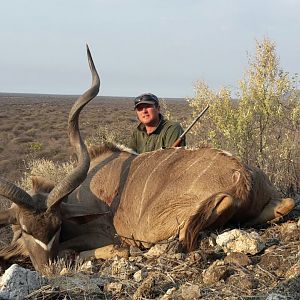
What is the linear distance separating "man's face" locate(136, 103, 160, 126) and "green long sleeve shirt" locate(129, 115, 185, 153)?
0.17 metres

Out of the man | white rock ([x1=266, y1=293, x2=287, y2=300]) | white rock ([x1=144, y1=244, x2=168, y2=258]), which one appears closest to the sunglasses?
the man

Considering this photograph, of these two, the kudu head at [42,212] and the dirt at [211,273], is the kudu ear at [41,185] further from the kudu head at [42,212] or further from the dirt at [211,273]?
the dirt at [211,273]

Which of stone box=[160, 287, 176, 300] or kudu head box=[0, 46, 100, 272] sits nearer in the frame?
stone box=[160, 287, 176, 300]

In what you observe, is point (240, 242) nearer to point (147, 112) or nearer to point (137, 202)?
point (137, 202)

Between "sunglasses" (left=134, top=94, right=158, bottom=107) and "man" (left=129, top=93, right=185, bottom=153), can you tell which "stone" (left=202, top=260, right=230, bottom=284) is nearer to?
"man" (left=129, top=93, right=185, bottom=153)

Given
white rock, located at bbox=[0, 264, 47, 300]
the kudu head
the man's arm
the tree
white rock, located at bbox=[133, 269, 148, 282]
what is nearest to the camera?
white rock, located at bbox=[0, 264, 47, 300]

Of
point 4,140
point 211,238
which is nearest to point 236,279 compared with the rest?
point 211,238

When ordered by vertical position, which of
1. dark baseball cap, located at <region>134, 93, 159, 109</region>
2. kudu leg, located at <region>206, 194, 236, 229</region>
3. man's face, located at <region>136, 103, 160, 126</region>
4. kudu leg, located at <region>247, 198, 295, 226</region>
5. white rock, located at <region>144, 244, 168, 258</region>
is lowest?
white rock, located at <region>144, 244, 168, 258</region>

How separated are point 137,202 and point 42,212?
85cm

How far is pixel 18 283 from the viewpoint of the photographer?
2.84 metres

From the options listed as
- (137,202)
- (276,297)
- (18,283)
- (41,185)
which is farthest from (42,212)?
A: (276,297)

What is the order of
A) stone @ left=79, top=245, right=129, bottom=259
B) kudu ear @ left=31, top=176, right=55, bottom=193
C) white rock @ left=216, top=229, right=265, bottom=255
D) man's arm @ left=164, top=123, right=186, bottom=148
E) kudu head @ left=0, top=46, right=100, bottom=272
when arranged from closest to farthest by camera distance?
white rock @ left=216, top=229, right=265, bottom=255
stone @ left=79, top=245, right=129, bottom=259
kudu head @ left=0, top=46, right=100, bottom=272
kudu ear @ left=31, top=176, right=55, bottom=193
man's arm @ left=164, top=123, right=186, bottom=148

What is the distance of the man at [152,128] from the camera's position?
6027 millimetres

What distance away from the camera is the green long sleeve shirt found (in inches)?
240
